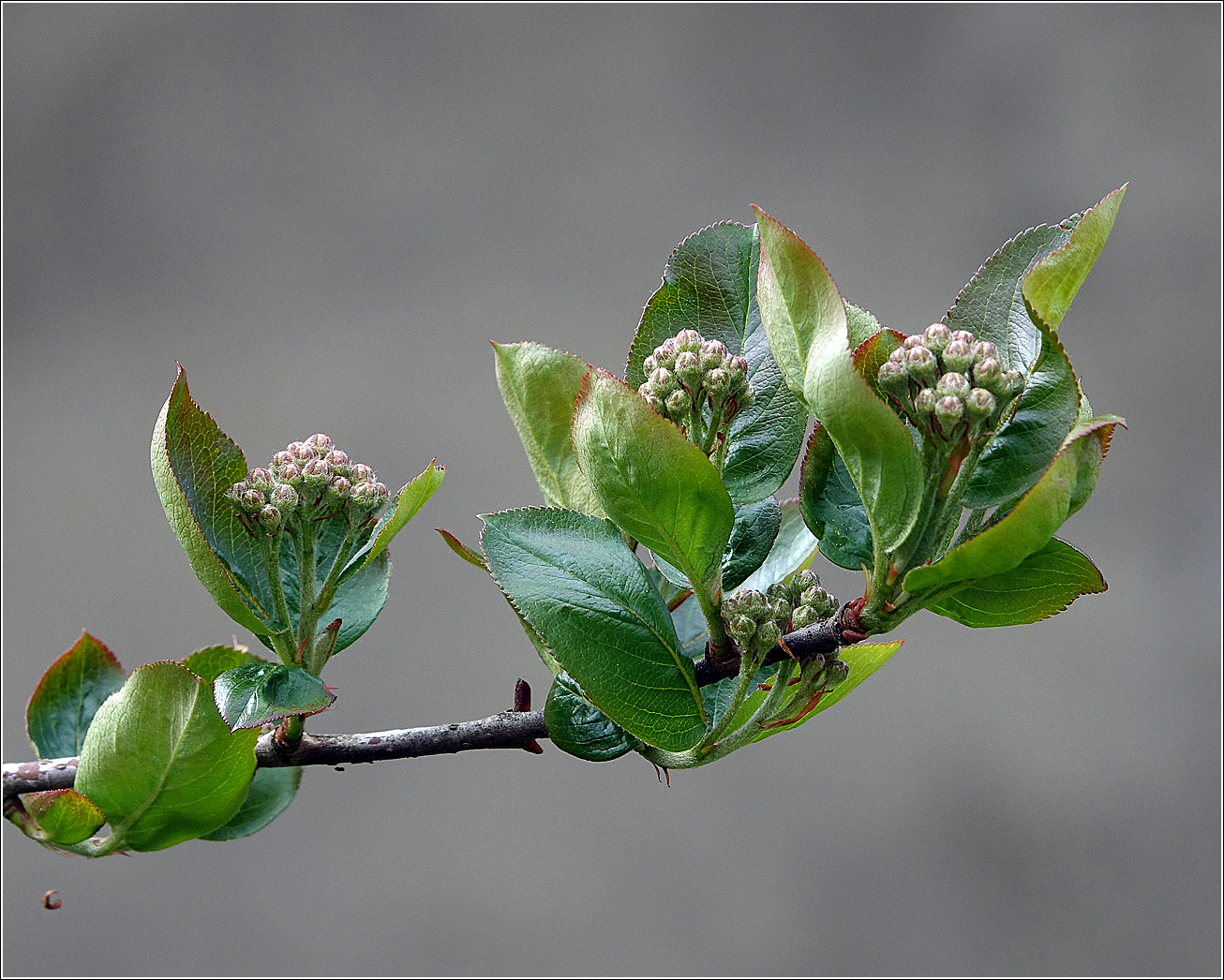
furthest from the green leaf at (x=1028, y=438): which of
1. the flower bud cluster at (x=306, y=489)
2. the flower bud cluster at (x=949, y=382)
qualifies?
the flower bud cluster at (x=306, y=489)

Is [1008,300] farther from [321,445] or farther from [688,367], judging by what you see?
[321,445]

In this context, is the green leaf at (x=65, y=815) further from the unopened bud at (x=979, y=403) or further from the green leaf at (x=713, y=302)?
the unopened bud at (x=979, y=403)

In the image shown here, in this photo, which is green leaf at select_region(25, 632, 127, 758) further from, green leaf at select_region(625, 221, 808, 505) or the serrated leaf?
the serrated leaf

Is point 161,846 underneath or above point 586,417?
underneath

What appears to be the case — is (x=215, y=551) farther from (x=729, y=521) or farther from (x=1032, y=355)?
(x=1032, y=355)

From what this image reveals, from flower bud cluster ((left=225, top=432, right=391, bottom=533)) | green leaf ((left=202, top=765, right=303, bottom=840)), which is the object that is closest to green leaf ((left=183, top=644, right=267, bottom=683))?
green leaf ((left=202, top=765, right=303, bottom=840))

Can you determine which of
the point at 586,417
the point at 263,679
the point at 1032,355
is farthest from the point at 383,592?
the point at 1032,355

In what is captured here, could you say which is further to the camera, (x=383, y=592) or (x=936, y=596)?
(x=383, y=592)
